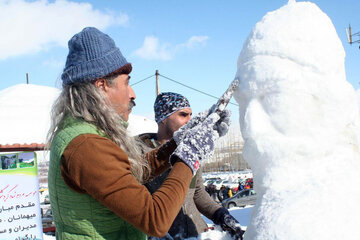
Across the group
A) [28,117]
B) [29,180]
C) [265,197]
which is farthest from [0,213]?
[28,117]

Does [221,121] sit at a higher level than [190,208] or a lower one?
higher

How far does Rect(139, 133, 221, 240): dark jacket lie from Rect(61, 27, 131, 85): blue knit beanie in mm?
962

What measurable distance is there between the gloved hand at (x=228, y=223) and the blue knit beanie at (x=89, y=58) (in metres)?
1.10

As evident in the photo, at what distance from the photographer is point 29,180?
14.2ft

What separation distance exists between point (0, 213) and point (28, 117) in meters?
8.68

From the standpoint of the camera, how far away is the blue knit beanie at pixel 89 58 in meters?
1.29

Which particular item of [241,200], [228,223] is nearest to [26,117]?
[241,200]

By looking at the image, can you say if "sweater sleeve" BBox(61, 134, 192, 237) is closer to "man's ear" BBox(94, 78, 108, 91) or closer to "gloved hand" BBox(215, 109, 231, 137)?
"man's ear" BBox(94, 78, 108, 91)

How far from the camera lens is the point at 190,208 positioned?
2105 mm

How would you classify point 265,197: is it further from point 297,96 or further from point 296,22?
point 296,22

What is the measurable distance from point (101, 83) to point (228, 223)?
110cm

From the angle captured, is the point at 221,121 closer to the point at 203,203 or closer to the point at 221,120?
the point at 221,120

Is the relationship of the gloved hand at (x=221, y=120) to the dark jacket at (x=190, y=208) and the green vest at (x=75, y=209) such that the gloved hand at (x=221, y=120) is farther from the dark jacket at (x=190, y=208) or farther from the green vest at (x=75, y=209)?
the dark jacket at (x=190, y=208)

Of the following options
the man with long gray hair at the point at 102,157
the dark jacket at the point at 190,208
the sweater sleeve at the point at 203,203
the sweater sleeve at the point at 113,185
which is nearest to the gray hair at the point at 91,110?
the man with long gray hair at the point at 102,157
